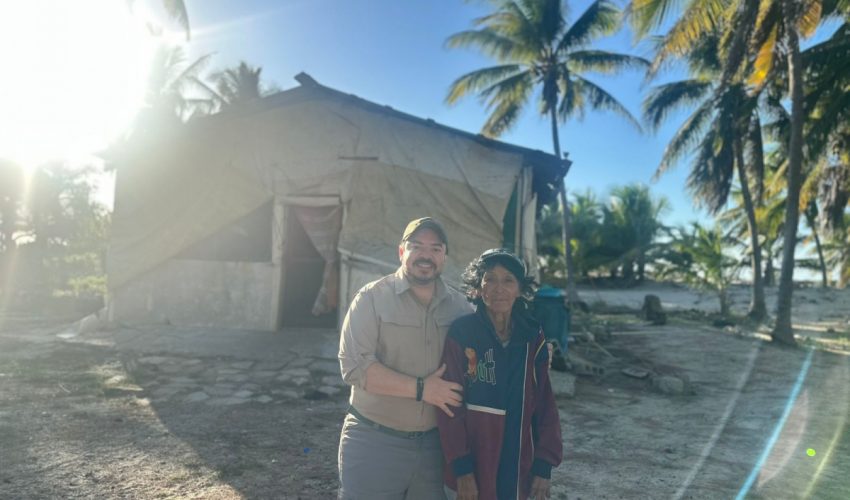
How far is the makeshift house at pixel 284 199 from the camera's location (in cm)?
798

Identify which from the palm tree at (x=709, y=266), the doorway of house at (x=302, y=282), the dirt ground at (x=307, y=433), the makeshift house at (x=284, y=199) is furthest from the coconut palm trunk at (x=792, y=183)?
the doorway of house at (x=302, y=282)

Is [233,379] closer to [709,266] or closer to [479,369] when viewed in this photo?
[479,369]

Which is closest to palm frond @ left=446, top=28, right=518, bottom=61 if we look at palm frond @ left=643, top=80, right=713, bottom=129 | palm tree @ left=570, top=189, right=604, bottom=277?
palm frond @ left=643, top=80, right=713, bottom=129

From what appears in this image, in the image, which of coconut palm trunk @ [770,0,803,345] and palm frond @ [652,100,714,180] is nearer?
coconut palm trunk @ [770,0,803,345]

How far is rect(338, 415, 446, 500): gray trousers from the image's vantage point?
2.05 meters

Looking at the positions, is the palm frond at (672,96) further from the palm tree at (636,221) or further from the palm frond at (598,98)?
the palm tree at (636,221)

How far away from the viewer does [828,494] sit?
3441mm

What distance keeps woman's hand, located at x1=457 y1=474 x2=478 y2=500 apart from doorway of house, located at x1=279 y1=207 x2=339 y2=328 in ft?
23.4

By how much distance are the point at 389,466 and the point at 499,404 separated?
1.70 feet

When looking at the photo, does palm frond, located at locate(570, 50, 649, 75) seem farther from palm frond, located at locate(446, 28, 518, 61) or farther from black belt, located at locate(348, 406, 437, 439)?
black belt, located at locate(348, 406, 437, 439)

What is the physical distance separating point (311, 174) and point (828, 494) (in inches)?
290

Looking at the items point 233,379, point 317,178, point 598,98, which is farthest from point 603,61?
point 233,379

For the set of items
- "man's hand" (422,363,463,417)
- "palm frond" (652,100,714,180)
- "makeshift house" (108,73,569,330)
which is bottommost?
"man's hand" (422,363,463,417)

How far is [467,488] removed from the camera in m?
2.00
